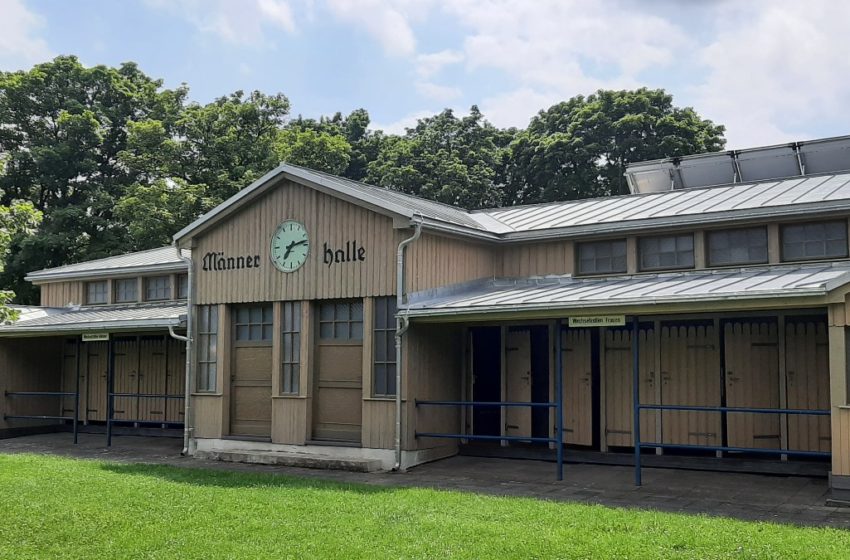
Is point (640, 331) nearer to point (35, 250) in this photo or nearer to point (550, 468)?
point (550, 468)

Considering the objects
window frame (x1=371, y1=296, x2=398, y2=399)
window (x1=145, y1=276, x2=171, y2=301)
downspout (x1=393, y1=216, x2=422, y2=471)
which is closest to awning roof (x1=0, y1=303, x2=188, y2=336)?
window (x1=145, y1=276, x2=171, y2=301)

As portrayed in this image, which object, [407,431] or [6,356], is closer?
[407,431]

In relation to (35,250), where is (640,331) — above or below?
below

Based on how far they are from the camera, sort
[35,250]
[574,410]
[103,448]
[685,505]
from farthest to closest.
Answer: [35,250], [103,448], [574,410], [685,505]

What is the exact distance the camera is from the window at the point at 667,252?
13445 mm

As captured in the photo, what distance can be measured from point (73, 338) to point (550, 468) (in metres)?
13.1

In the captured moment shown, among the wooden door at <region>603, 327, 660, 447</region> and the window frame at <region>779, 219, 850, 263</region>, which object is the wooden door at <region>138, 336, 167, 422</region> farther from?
the window frame at <region>779, 219, 850, 263</region>

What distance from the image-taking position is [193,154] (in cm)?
3284

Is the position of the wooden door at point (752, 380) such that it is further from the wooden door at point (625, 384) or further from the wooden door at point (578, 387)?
the wooden door at point (578, 387)

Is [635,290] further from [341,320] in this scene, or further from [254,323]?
[254,323]

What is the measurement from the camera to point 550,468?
509 inches

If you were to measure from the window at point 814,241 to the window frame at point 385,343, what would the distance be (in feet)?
20.3

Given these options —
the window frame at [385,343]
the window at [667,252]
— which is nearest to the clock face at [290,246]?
the window frame at [385,343]

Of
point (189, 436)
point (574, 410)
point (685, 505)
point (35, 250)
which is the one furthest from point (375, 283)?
point (35, 250)
